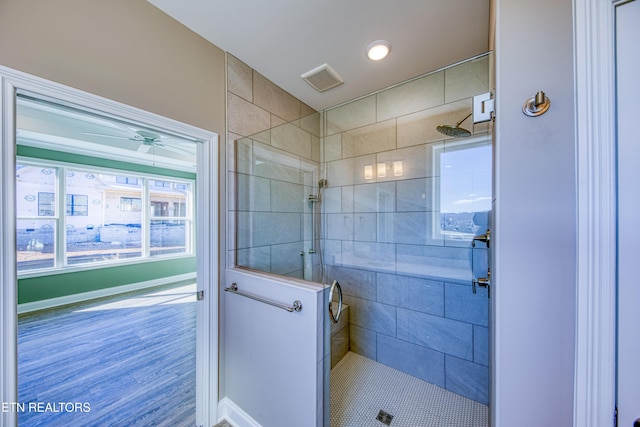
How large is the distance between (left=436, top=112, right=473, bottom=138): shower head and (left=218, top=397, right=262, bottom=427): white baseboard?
2510 mm

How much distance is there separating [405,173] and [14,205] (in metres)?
2.38

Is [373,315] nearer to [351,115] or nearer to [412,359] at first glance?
[412,359]

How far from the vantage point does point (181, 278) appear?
5.27 m

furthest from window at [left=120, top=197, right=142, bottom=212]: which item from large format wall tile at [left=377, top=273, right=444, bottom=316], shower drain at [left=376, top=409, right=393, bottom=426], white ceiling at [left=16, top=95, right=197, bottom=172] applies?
shower drain at [left=376, top=409, right=393, bottom=426]

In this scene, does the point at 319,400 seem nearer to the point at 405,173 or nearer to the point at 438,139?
the point at 405,173

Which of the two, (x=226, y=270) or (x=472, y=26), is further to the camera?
(x=226, y=270)

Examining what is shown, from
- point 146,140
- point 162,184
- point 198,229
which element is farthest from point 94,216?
point 198,229

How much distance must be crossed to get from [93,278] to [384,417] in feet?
16.7

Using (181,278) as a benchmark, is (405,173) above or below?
above

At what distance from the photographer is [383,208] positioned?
2.22 metres

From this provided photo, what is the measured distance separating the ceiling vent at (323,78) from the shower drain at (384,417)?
105 inches

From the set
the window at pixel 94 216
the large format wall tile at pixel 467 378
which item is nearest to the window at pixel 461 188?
the large format wall tile at pixel 467 378

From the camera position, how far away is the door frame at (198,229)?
0.90 m

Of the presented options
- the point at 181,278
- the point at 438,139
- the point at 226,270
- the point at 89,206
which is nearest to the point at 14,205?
the point at 226,270
